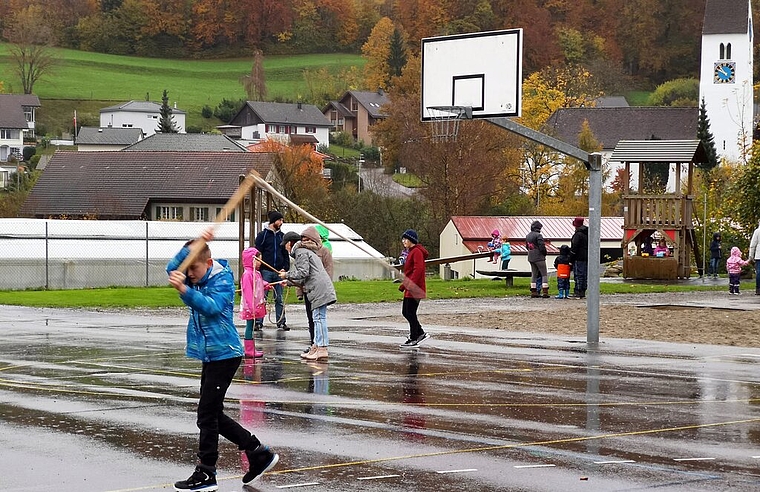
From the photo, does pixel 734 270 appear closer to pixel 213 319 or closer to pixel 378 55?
pixel 213 319

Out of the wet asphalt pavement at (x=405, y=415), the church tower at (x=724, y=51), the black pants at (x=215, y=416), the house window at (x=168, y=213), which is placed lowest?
the wet asphalt pavement at (x=405, y=415)

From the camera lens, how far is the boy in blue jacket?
29.0 ft

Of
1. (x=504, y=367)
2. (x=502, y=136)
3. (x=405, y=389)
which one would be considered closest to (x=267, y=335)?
(x=504, y=367)

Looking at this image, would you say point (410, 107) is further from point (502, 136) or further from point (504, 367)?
point (504, 367)

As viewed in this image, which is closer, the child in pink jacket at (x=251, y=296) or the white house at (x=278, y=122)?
the child in pink jacket at (x=251, y=296)

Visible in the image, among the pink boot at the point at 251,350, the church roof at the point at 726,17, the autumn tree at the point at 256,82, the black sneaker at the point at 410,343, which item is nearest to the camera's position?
the pink boot at the point at 251,350

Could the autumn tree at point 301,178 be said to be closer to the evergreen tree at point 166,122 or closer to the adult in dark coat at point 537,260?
the adult in dark coat at point 537,260

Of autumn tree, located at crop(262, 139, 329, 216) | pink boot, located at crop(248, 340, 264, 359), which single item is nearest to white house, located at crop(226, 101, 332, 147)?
autumn tree, located at crop(262, 139, 329, 216)

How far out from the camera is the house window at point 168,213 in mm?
77312

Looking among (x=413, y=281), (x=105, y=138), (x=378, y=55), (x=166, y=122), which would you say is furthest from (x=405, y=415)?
(x=378, y=55)

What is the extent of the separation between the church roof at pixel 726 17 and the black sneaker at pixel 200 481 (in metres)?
121

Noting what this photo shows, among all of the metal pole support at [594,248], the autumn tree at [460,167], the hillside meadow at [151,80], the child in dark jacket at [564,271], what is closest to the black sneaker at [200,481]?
the metal pole support at [594,248]

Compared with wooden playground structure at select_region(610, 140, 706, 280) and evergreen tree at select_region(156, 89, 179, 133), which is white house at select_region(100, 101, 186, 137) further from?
wooden playground structure at select_region(610, 140, 706, 280)

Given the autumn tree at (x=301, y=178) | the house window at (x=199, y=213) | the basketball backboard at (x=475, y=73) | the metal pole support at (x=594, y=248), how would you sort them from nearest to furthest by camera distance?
the metal pole support at (x=594, y=248)
the basketball backboard at (x=475, y=73)
the autumn tree at (x=301, y=178)
the house window at (x=199, y=213)
